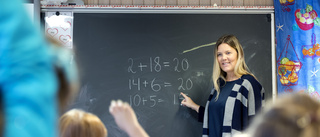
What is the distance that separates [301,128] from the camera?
0.58 m

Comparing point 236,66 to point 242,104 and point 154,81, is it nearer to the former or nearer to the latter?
point 242,104

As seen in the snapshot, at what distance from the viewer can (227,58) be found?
9.38 ft

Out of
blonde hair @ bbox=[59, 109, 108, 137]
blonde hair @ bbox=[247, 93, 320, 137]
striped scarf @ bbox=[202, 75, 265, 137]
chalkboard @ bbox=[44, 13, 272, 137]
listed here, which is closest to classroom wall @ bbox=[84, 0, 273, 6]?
chalkboard @ bbox=[44, 13, 272, 137]

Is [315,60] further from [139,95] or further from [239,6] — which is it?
[139,95]

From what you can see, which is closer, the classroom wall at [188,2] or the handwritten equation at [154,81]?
the handwritten equation at [154,81]

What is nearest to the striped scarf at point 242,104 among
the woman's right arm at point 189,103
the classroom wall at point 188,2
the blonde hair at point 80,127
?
the woman's right arm at point 189,103

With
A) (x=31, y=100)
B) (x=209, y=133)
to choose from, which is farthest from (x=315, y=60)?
(x=31, y=100)

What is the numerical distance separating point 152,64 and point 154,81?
14 centimetres

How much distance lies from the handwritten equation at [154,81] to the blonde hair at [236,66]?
0.76ft

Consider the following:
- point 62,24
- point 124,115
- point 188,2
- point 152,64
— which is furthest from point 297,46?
point 124,115

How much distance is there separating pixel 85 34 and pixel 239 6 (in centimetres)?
128

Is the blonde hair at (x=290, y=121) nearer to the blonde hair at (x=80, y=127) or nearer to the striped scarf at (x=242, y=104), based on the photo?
the blonde hair at (x=80, y=127)

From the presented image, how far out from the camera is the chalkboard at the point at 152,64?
3.03m

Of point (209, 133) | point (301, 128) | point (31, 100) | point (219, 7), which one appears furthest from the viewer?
point (219, 7)
